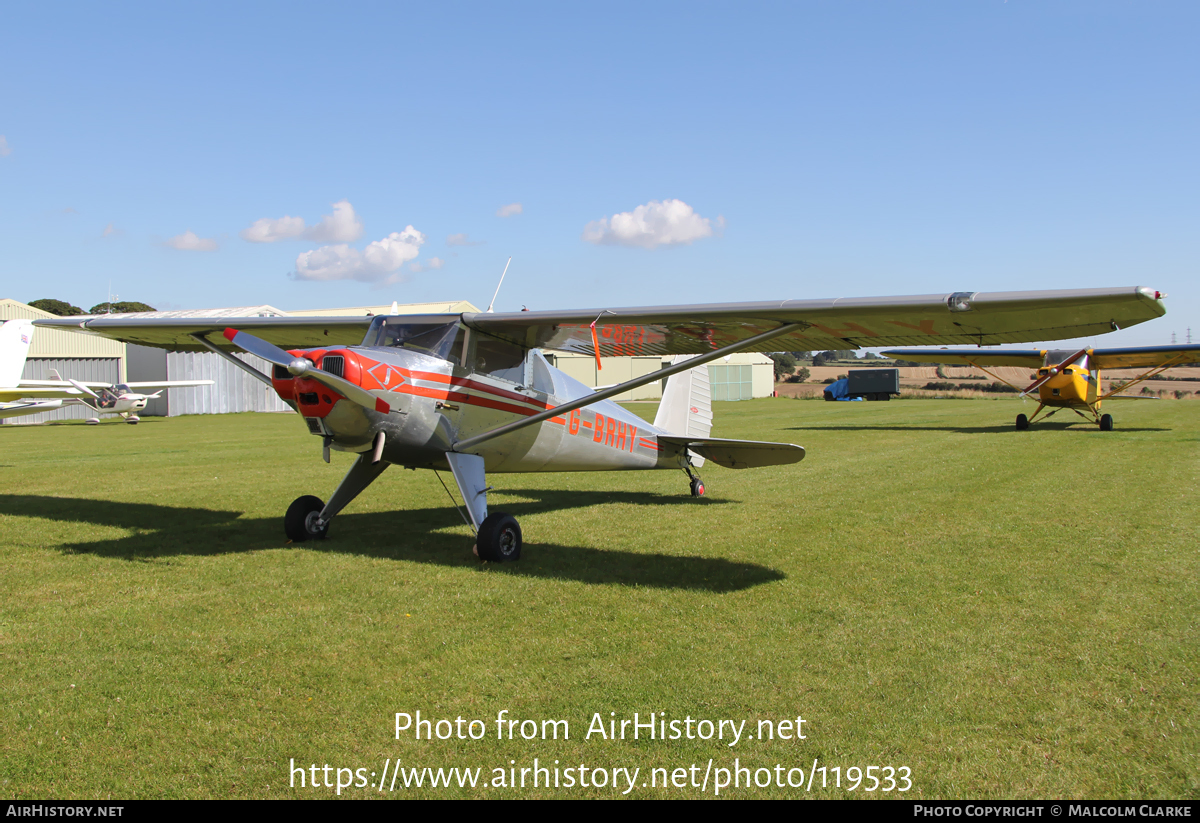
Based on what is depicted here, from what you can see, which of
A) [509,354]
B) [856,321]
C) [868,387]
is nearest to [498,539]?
[509,354]

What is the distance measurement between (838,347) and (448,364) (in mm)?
3726

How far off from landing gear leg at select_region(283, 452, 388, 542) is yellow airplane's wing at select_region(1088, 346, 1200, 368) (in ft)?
80.9

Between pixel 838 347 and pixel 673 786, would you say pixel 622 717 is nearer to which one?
pixel 673 786

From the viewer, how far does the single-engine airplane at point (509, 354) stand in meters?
6.07

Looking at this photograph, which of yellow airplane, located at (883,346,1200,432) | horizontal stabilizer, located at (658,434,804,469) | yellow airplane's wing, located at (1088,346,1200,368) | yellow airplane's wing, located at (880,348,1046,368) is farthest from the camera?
yellow airplane's wing, located at (880,348,1046,368)

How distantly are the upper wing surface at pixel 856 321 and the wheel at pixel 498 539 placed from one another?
1907mm

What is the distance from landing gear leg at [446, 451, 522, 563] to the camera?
6996 millimetres

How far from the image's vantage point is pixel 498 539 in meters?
7.01

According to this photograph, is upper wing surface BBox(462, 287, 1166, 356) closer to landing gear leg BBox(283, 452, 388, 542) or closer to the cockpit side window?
the cockpit side window

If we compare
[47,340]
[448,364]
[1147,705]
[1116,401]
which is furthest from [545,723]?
[1116,401]

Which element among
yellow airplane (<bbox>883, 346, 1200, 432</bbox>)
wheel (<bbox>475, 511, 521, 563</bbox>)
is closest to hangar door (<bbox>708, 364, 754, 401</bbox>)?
yellow airplane (<bbox>883, 346, 1200, 432</bbox>)

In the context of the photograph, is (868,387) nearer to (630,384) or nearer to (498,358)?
(498,358)

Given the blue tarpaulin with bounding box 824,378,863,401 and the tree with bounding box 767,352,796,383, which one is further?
the tree with bounding box 767,352,796,383

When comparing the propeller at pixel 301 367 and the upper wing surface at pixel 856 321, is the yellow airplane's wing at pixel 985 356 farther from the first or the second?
the propeller at pixel 301 367
